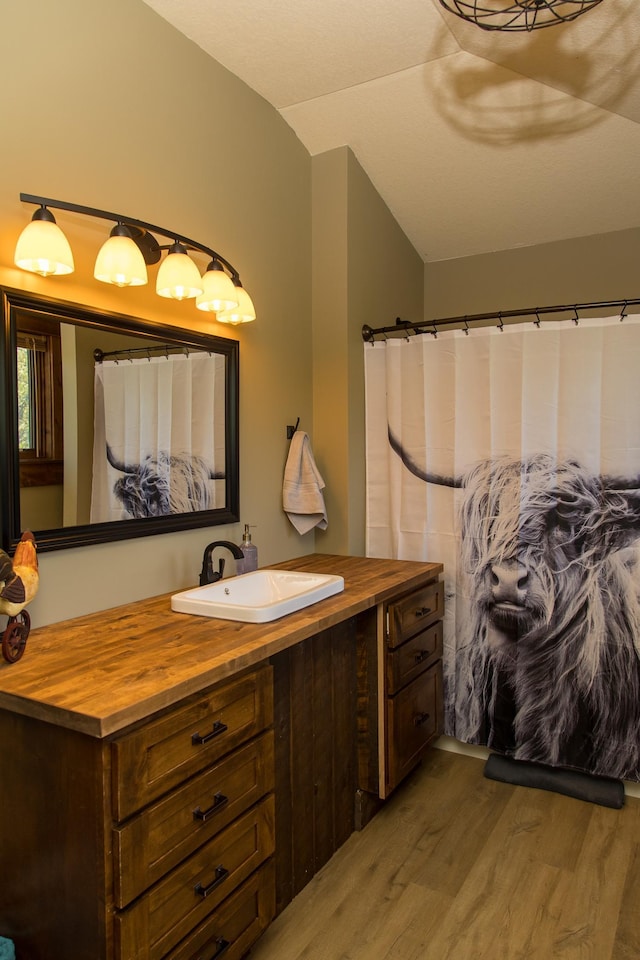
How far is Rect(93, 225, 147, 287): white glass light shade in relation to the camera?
→ 67.2 inches

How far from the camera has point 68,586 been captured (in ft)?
5.85

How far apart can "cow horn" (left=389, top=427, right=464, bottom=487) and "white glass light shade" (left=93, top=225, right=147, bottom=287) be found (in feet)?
4.72

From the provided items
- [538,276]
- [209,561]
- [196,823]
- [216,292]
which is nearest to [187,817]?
[196,823]

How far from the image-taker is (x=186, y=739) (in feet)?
4.37

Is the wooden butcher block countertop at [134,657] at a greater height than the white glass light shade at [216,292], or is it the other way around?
the white glass light shade at [216,292]

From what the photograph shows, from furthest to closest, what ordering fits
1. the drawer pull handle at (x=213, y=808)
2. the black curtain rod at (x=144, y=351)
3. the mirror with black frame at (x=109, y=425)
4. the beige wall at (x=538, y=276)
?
the beige wall at (x=538, y=276), the black curtain rod at (x=144, y=351), the mirror with black frame at (x=109, y=425), the drawer pull handle at (x=213, y=808)

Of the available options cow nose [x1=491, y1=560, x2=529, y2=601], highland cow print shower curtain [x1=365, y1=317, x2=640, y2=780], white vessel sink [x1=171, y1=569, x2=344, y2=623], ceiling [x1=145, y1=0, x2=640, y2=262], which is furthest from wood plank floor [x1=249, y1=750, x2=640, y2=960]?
ceiling [x1=145, y1=0, x2=640, y2=262]

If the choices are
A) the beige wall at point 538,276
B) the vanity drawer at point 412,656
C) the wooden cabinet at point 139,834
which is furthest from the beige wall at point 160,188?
the beige wall at point 538,276

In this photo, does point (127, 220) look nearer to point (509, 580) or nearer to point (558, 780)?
point (509, 580)

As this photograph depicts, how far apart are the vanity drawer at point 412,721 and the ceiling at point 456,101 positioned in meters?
2.14

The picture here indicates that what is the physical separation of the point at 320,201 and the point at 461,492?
1.43 metres

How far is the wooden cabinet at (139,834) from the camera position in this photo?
1.18 metres

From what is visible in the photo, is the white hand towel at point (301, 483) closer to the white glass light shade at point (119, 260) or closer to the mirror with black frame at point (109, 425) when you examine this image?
the mirror with black frame at point (109, 425)

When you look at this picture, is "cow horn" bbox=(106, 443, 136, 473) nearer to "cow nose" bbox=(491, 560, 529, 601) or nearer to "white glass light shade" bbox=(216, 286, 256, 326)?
"white glass light shade" bbox=(216, 286, 256, 326)
